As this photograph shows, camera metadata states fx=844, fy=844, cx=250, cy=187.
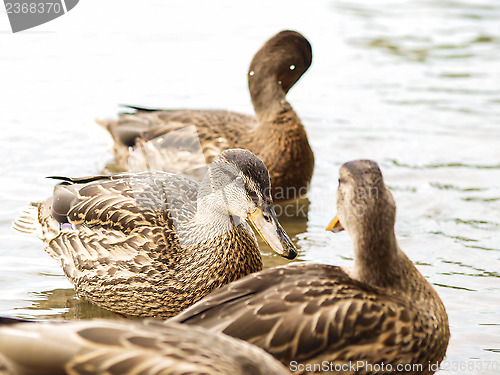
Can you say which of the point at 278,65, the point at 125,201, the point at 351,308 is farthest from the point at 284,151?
the point at 351,308

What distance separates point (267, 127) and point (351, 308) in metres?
3.47

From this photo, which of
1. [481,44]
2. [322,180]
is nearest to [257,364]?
[322,180]

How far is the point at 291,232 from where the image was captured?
22.5 feet

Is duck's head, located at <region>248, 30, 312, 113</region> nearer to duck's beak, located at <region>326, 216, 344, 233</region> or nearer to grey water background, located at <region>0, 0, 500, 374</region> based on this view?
grey water background, located at <region>0, 0, 500, 374</region>

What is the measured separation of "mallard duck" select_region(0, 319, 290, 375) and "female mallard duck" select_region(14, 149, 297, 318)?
174 cm

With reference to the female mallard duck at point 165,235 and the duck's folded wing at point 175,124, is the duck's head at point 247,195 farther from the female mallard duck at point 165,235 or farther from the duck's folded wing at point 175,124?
the duck's folded wing at point 175,124

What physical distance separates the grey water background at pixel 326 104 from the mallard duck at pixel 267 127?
46cm

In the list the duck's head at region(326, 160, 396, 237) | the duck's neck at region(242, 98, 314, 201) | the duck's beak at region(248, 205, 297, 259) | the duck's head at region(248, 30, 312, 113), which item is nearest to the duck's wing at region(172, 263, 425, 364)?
the duck's head at region(326, 160, 396, 237)

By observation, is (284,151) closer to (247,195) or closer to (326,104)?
(247,195)

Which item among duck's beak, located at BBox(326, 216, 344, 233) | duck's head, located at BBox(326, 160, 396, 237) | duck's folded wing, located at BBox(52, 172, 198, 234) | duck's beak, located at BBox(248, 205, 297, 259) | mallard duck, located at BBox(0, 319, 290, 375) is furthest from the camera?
duck's folded wing, located at BBox(52, 172, 198, 234)

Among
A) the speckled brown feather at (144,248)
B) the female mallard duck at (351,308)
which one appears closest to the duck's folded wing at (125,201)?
the speckled brown feather at (144,248)

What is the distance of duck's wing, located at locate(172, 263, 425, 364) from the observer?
3.74 m

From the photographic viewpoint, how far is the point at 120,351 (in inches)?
113

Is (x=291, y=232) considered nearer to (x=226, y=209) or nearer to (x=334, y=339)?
(x=226, y=209)
